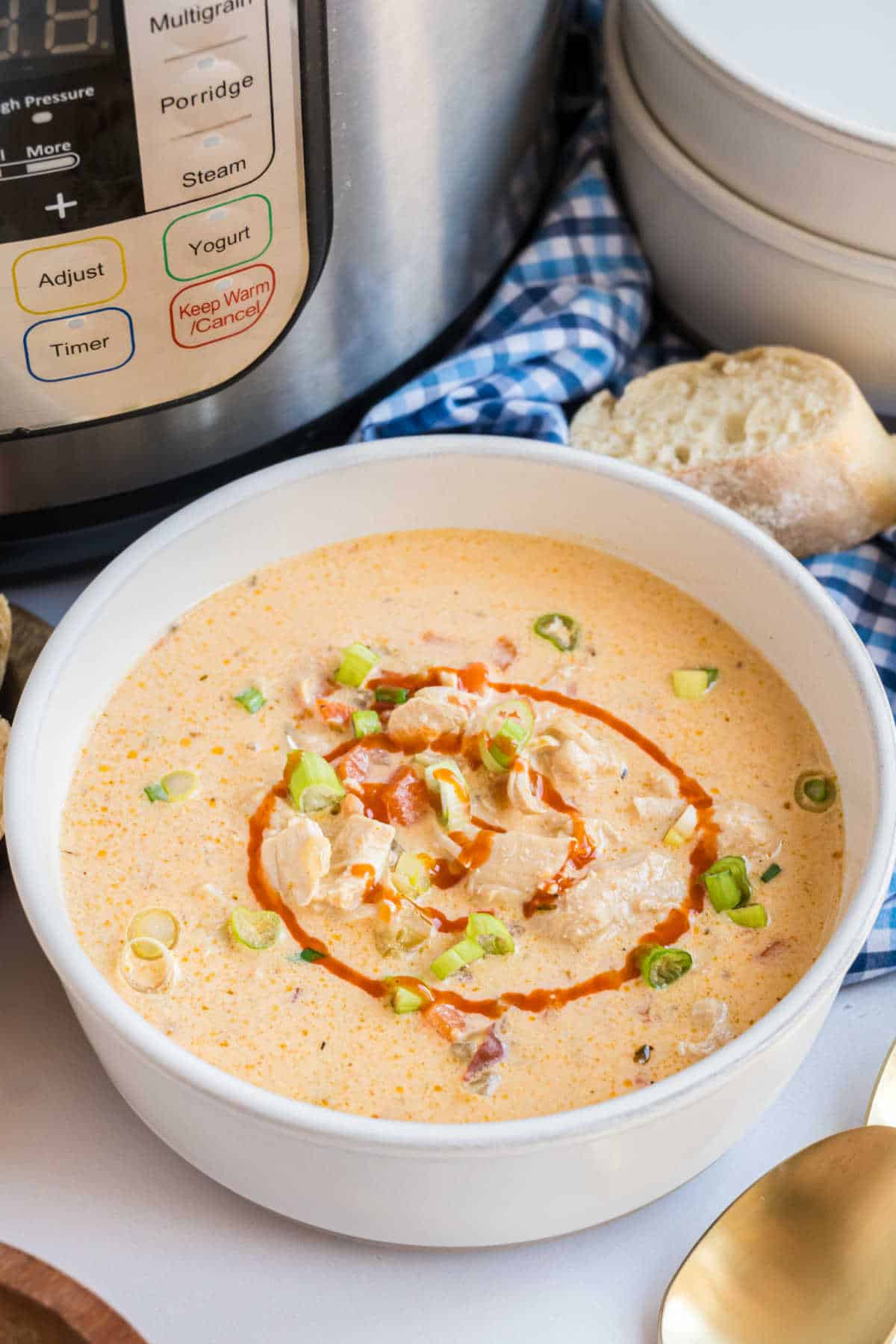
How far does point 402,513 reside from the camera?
1.21 meters

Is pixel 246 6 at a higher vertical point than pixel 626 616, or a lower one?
higher

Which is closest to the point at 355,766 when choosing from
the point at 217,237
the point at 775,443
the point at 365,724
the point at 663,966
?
the point at 365,724

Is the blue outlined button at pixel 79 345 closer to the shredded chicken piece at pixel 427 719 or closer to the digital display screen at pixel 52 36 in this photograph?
the digital display screen at pixel 52 36

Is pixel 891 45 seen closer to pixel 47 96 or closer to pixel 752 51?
pixel 752 51

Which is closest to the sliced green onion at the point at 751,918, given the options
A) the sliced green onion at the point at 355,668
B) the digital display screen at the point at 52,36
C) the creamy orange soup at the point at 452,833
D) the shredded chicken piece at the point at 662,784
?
the creamy orange soup at the point at 452,833

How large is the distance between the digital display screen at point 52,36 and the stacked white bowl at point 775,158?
0.53 m

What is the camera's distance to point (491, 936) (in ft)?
Result: 3.12

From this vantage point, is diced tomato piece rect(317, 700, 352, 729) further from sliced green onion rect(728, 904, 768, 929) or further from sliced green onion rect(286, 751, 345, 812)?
sliced green onion rect(728, 904, 768, 929)

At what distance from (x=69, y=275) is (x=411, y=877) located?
0.45 meters

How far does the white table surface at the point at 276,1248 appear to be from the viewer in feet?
2.98

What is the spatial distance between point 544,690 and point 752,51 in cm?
58

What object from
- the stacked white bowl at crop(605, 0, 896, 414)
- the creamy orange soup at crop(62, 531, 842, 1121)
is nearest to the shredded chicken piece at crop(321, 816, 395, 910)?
the creamy orange soup at crop(62, 531, 842, 1121)

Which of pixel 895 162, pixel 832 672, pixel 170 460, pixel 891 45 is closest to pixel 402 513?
pixel 170 460

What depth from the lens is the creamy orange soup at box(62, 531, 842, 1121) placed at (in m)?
0.92
